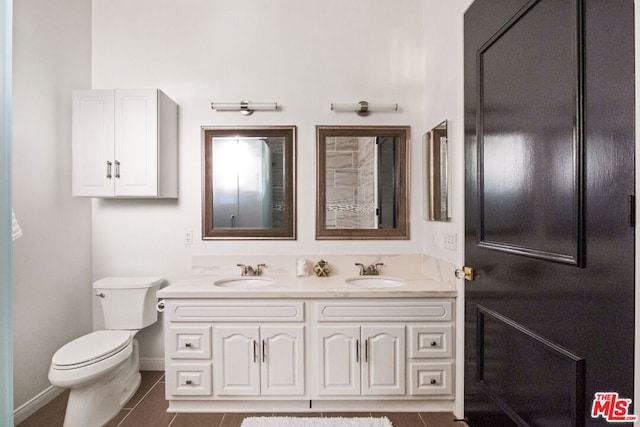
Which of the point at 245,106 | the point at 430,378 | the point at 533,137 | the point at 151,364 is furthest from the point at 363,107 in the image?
the point at 151,364

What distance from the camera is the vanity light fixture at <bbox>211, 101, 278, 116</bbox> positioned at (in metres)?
2.49

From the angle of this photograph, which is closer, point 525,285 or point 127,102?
point 525,285

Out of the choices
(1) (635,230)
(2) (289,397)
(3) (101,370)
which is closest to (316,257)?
(2) (289,397)

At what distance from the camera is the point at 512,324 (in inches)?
48.6

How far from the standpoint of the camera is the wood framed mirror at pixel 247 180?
2.56 m

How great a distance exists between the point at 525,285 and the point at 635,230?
1.41 ft

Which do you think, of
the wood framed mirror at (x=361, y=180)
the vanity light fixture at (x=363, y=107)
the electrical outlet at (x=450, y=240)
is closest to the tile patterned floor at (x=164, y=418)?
the electrical outlet at (x=450, y=240)

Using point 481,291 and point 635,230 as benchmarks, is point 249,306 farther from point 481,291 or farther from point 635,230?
point 635,230

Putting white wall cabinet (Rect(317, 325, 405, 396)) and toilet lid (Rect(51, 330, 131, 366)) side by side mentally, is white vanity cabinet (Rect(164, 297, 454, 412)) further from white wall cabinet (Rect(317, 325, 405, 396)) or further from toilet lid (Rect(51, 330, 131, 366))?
toilet lid (Rect(51, 330, 131, 366))

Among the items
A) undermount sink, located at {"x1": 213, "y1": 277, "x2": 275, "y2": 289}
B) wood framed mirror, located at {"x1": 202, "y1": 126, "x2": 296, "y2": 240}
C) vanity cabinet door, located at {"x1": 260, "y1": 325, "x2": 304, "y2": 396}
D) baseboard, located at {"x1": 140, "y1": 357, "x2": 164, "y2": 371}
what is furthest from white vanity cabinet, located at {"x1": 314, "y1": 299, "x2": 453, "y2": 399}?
baseboard, located at {"x1": 140, "y1": 357, "x2": 164, "y2": 371}

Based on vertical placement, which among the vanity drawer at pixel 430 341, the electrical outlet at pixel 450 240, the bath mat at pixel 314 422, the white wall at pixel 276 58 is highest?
the white wall at pixel 276 58

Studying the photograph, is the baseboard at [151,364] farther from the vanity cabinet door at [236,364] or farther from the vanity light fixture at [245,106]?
the vanity light fixture at [245,106]

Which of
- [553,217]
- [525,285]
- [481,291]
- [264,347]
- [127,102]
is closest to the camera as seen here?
[553,217]

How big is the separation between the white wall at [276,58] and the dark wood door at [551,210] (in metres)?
1.08
